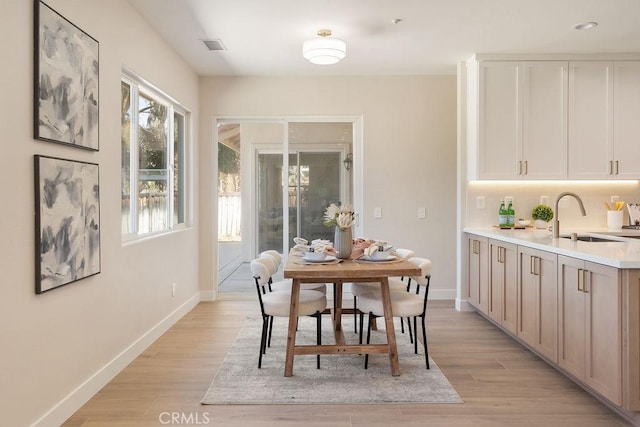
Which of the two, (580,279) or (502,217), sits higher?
(502,217)

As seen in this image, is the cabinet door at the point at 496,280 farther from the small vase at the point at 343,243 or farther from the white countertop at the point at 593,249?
the small vase at the point at 343,243

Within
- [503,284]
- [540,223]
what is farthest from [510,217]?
[503,284]

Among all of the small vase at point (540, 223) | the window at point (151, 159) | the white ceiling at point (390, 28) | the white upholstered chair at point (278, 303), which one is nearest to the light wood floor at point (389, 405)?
the white upholstered chair at point (278, 303)

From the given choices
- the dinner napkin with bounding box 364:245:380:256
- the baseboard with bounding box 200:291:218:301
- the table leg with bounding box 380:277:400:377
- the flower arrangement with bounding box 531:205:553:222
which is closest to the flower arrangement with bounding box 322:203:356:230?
the dinner napkin with bounding box 364:245:380:256

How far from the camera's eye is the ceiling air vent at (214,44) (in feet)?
13.6

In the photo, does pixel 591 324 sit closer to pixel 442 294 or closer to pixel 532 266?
pixel 532 266

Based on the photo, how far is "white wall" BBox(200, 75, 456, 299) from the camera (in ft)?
17.4

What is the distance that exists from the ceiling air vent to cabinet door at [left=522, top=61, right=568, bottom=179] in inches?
119

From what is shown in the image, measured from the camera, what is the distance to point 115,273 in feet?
10.1

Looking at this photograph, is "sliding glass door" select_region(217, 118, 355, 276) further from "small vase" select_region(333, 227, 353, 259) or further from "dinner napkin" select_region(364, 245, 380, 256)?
"dinner napkin" select_region(364, 245, 380, 256)

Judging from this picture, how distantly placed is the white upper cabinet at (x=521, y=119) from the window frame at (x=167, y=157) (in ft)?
10.2

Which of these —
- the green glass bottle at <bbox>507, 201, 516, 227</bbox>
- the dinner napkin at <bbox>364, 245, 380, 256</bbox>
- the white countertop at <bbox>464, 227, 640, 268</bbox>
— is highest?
the green glass bottle at <bbox>507, 201, 516, 227</bbox>

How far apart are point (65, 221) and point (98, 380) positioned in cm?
109

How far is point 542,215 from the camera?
4.65 metres
